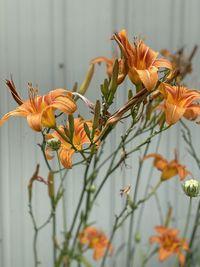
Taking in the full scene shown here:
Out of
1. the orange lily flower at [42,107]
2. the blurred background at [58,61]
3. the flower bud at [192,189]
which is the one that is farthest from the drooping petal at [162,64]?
the blurred background at [58,61]

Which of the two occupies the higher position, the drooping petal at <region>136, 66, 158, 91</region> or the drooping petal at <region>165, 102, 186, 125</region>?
the drooping petal at <region>136, 66, 158, 91</region>

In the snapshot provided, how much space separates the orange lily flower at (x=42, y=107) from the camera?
0.53 meters

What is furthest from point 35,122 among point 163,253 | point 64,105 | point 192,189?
point 163,253

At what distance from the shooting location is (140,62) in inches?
22.2

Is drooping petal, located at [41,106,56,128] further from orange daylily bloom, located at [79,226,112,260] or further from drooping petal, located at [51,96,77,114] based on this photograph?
orange daylily bloom, located at [79,226,112,260]

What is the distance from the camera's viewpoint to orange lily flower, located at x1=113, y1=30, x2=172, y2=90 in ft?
1.70

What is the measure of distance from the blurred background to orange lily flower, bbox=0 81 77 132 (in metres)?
0.56

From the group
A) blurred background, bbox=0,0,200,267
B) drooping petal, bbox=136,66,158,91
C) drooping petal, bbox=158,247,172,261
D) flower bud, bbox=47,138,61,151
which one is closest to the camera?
drooping petal, bbox=136,66,158,91

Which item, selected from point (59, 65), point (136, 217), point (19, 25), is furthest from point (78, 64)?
point (136, 217)

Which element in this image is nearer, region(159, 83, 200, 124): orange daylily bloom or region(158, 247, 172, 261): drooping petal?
region(159, 83, 200, 124): orange daylily bloom

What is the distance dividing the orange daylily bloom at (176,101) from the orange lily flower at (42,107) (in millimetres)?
108

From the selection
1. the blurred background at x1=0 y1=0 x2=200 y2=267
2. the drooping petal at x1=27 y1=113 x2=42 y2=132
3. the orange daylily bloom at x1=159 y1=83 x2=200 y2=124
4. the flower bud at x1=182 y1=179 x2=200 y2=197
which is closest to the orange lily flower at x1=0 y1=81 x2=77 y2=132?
the drooping petal at x1=27 y1=113 x2=42 y2=132

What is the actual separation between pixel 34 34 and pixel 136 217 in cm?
61

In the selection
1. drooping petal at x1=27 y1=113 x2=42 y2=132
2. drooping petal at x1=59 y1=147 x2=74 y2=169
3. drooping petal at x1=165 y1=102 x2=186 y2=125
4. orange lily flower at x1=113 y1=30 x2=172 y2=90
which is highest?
orange lily flower at x1=113 y1=30 x2=172 y2=90
